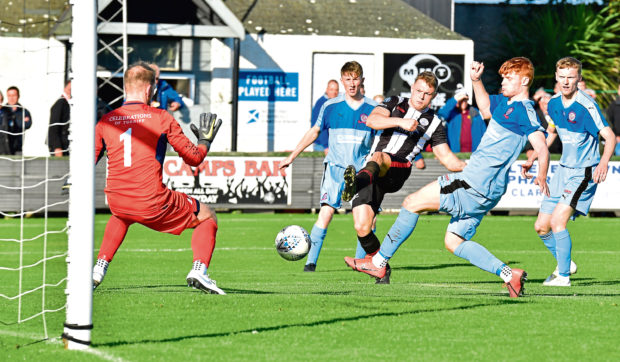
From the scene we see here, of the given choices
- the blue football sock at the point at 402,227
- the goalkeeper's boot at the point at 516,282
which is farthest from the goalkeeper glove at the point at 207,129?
the goalkeeper's boot at the point at 516,282

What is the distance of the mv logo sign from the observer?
3161cm

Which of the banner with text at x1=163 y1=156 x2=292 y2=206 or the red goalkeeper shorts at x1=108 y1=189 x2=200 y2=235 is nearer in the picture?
the red goalkeeper shorts at x1=108 y1=189 x2=200 y2=235

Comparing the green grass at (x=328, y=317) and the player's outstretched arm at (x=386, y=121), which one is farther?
the player's outstretched arm at (x=386, y=121)

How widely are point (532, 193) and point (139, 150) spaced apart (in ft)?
48.1

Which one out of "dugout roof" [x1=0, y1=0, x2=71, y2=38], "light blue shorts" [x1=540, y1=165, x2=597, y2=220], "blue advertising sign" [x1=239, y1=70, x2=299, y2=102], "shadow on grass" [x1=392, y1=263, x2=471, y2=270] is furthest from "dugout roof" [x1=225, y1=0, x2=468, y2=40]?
"light blue shorts" [x1=540, y1=165, x2=597, y2=220]

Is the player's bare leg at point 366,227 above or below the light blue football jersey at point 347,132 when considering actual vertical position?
below

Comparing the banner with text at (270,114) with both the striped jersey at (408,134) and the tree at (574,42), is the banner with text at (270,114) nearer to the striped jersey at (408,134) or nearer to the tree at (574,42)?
the tree at (574,42)

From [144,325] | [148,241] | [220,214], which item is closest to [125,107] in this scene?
[144,325]

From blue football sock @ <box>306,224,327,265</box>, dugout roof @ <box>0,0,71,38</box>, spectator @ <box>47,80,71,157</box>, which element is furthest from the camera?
dugout roof @ <box>0,0,71,38</box>

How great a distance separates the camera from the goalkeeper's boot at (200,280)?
8906mm

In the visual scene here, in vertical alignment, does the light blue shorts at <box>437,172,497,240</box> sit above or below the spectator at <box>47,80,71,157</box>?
below

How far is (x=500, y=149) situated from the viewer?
382 inches

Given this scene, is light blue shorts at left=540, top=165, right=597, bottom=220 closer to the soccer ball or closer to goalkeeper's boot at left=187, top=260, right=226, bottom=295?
the soccer ball

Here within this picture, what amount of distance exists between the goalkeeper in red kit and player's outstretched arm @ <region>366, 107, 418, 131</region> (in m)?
2.04
